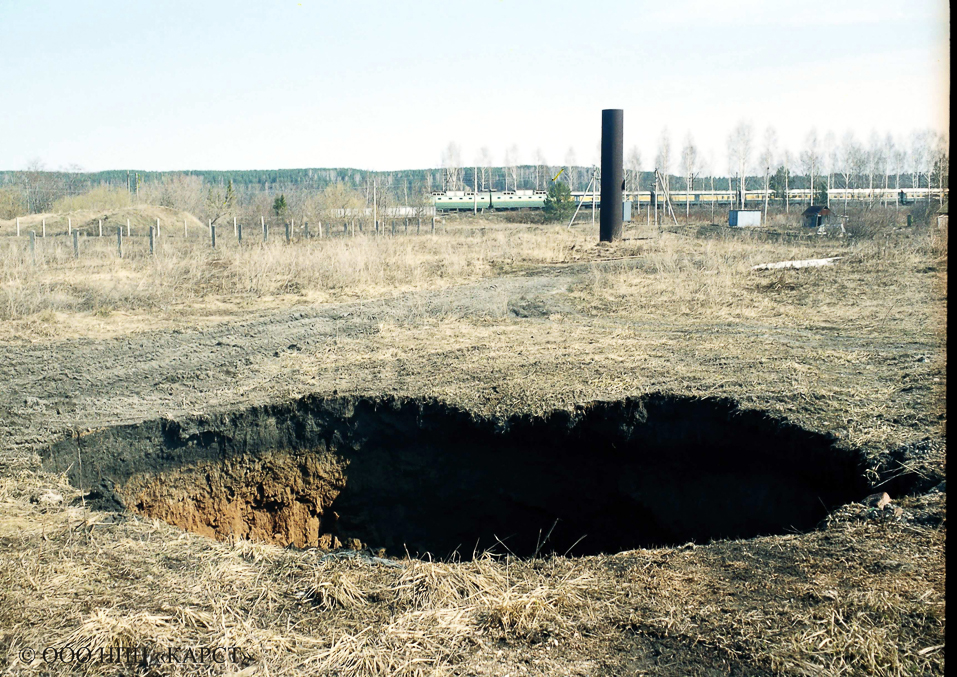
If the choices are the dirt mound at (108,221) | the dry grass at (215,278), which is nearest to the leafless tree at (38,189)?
the dirt mound at (108,221)

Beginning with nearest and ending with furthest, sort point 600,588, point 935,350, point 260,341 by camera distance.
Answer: point 600,588, point 935,350, point 260,341

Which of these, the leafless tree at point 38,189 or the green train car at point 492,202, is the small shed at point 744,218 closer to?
the green train car at point 492,202

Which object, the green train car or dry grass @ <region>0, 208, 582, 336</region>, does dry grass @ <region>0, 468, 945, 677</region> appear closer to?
dry grass @ <region>0, 208, 582, 336</region>

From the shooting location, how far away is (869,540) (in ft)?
11.8

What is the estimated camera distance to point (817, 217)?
1305 inches

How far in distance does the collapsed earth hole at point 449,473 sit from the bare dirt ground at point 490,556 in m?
0.22

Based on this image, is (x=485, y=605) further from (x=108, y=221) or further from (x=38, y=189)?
(x=38, y=189)

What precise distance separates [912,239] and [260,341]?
18816mm

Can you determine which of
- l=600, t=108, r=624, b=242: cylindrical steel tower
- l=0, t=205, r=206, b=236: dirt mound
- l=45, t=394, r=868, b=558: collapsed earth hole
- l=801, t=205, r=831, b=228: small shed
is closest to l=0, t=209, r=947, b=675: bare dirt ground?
l=45, t=394, r=868, b=558: collapsed earth hole

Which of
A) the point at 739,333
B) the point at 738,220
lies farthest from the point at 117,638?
the point at 738,220

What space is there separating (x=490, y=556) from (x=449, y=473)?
259cm

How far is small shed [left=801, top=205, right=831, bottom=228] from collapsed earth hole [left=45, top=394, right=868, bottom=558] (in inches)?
1084

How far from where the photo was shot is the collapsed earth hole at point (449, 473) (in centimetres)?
568

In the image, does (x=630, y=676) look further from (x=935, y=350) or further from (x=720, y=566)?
(x=935, y=350)
